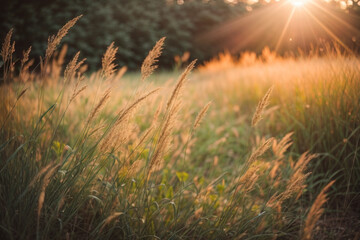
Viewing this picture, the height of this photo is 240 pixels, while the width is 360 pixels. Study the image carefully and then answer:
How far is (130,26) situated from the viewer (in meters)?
9.91

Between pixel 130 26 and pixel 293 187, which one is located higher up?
pixel 130 26

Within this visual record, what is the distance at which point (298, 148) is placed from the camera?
234 centimetres

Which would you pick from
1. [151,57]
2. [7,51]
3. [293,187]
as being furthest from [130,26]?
[293,187]

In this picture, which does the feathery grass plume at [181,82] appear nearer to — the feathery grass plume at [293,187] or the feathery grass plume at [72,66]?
the feathery grass plume at [72,66]

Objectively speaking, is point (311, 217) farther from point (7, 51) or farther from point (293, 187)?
point (7, 51)

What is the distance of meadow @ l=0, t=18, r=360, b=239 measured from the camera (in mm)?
1139

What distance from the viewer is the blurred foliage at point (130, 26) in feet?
21.7

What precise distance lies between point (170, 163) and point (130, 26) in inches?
345

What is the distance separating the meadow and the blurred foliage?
4216mm

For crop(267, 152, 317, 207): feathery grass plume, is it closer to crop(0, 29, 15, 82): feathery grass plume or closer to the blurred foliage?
crop(0, 29, 15, 82): feathery grass plume

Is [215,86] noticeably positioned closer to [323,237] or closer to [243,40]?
[323,237]

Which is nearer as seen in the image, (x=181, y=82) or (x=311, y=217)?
(x=311, y=217)

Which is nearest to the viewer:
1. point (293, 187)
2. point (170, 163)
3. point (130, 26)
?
point (293, 187)

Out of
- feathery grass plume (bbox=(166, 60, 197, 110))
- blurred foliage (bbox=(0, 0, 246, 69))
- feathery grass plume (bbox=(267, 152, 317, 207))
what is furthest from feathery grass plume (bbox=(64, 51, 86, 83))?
blurred foliage (bbox=(0, 0, 246, 69))
